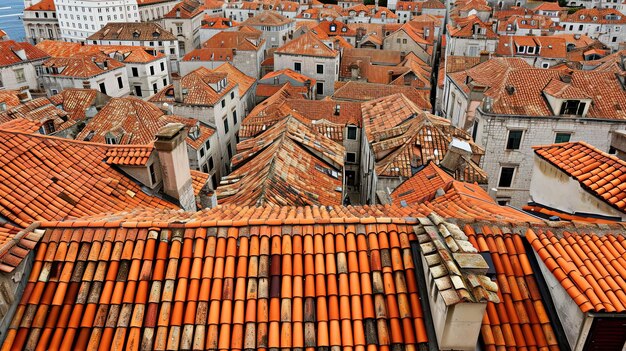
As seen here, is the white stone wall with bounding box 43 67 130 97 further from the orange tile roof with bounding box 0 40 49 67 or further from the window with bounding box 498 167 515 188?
the window with bounding box 498 167 515 188

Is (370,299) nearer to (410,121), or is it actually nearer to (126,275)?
(126,275)

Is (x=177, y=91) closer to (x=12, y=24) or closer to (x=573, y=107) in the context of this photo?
(x=573, y=107)

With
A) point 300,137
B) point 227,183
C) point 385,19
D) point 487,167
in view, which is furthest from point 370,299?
point 385,19

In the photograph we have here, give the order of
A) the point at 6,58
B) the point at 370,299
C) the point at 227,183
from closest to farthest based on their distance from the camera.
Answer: the point at 370,299
the point at 227,183
the point at 6,58

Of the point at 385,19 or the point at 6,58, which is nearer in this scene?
the point at 6,58

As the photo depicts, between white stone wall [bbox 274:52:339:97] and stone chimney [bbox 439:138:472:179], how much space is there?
34040 millimetres

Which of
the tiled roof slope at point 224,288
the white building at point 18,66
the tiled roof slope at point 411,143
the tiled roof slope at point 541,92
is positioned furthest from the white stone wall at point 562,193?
the white building at point 18,66

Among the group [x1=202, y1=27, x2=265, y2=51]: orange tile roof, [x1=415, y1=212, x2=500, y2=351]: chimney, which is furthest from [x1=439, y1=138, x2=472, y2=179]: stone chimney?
[x1=202, y1=27, x2=265, y2=51]: orange tile roof

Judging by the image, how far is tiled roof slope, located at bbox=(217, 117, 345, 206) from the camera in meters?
19.8

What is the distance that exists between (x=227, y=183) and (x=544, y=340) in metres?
18.3

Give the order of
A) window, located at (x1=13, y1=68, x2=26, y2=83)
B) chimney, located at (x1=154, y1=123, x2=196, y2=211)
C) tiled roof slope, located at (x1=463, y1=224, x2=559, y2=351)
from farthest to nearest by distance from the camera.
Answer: window, located at (x1=13, y1=68, x2=26, y2=83) → chimney, located at (x1=154, y1=123, x2=196, y2=211) → tiled roof slope, located at (x1=463, y1=224, x2=559, y2=351)

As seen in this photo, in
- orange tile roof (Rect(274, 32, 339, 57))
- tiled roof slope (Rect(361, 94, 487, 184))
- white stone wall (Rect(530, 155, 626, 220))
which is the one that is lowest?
tiled roof slope (Rect(361, 94, 487, 184))

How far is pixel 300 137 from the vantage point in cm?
2652

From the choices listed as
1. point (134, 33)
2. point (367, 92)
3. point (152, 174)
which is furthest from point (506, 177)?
point (134, 33)
